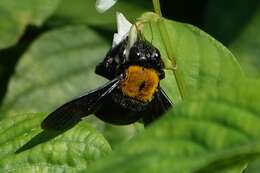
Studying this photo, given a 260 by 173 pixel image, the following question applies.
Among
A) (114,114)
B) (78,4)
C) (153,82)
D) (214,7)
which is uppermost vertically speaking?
(153,82)

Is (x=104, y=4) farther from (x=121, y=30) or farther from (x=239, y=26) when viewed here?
(x=239, y=26)

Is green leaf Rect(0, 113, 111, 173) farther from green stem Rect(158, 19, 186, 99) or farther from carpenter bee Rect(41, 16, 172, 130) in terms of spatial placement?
green stem Rect(158, 19, 186, 99)

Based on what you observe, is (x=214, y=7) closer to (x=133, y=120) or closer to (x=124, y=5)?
(x=124, y=5)

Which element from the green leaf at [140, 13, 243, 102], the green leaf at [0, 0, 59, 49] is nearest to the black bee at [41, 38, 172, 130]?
the green leaf at [140, 13, 243, 102]

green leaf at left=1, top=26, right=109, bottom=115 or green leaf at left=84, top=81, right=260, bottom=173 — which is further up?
green leaf at left=84, top=81, right=260, bottom=173

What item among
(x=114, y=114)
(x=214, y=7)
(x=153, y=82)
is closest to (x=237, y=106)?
(x=153, y=82)

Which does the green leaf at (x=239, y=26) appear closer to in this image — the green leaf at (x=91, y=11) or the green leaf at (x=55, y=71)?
the green leaf at (x=91, y=11)

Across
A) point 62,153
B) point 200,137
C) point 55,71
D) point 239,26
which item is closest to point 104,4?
point 62,153
